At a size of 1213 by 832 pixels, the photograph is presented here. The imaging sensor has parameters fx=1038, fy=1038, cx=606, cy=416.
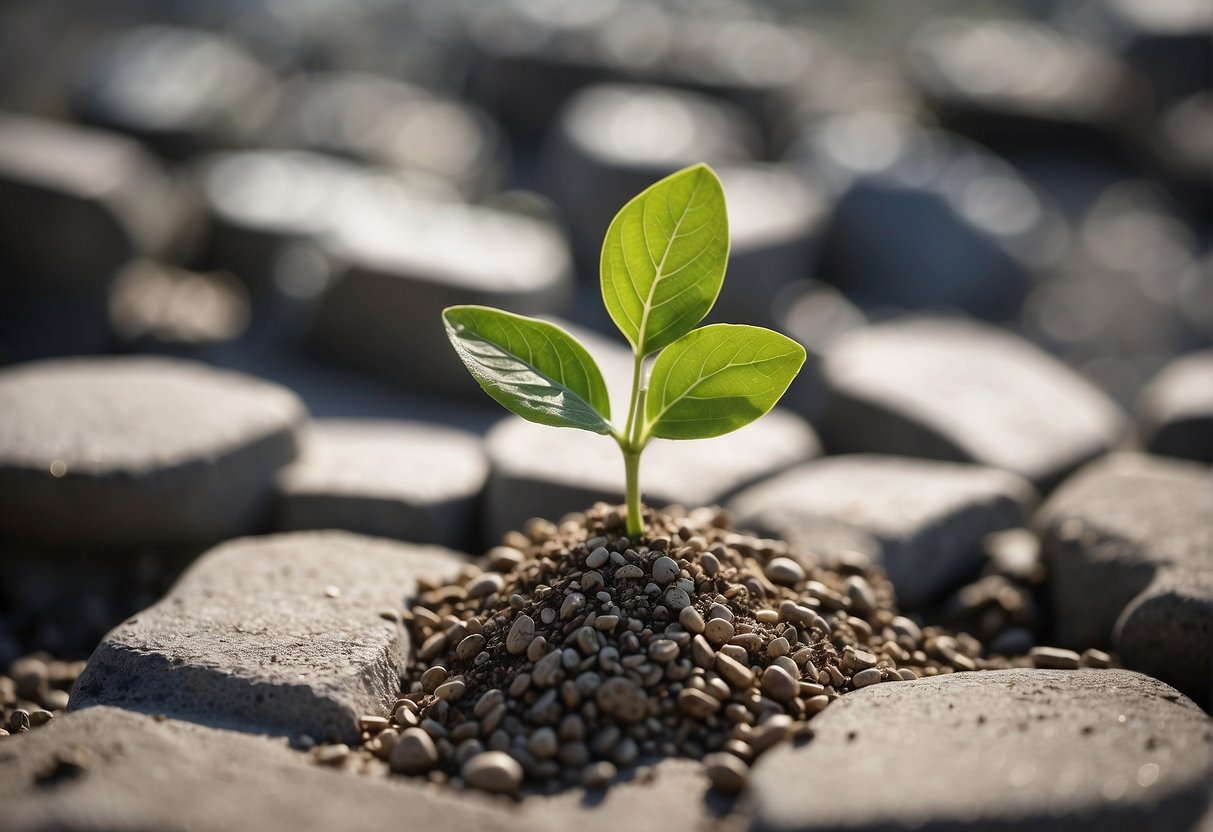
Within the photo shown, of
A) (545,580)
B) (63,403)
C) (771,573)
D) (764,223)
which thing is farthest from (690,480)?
(764,223)

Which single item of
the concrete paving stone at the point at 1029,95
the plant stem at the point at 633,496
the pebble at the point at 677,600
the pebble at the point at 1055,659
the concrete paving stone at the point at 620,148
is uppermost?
the concrete paving stone at the point at 1029,95

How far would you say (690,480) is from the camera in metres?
1.89

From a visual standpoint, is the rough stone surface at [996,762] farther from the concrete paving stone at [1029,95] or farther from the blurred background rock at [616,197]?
the concrete paving stone at [1029,95]

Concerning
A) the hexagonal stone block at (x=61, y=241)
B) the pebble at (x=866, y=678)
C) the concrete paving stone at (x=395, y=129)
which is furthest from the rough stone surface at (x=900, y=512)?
the concrete paving stone at (x=395, y=129)

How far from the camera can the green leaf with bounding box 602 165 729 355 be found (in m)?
1.22

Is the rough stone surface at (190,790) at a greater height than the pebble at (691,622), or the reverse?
the pebble at (691,622)

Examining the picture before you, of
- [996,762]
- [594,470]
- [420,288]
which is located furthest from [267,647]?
[420,288]

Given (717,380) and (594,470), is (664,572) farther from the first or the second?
Answer: (594,470)

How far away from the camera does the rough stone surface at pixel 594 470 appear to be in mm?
1817

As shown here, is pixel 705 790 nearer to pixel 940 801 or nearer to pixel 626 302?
pixel 940 801

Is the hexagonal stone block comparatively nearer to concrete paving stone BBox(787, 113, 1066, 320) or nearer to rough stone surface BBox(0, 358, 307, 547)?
rough stone surface BBox(0, 358, 307, 547)

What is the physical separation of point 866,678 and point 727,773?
0.28 m

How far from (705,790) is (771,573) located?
0.39 metres

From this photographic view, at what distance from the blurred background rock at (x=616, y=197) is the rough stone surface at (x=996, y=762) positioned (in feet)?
2.98
